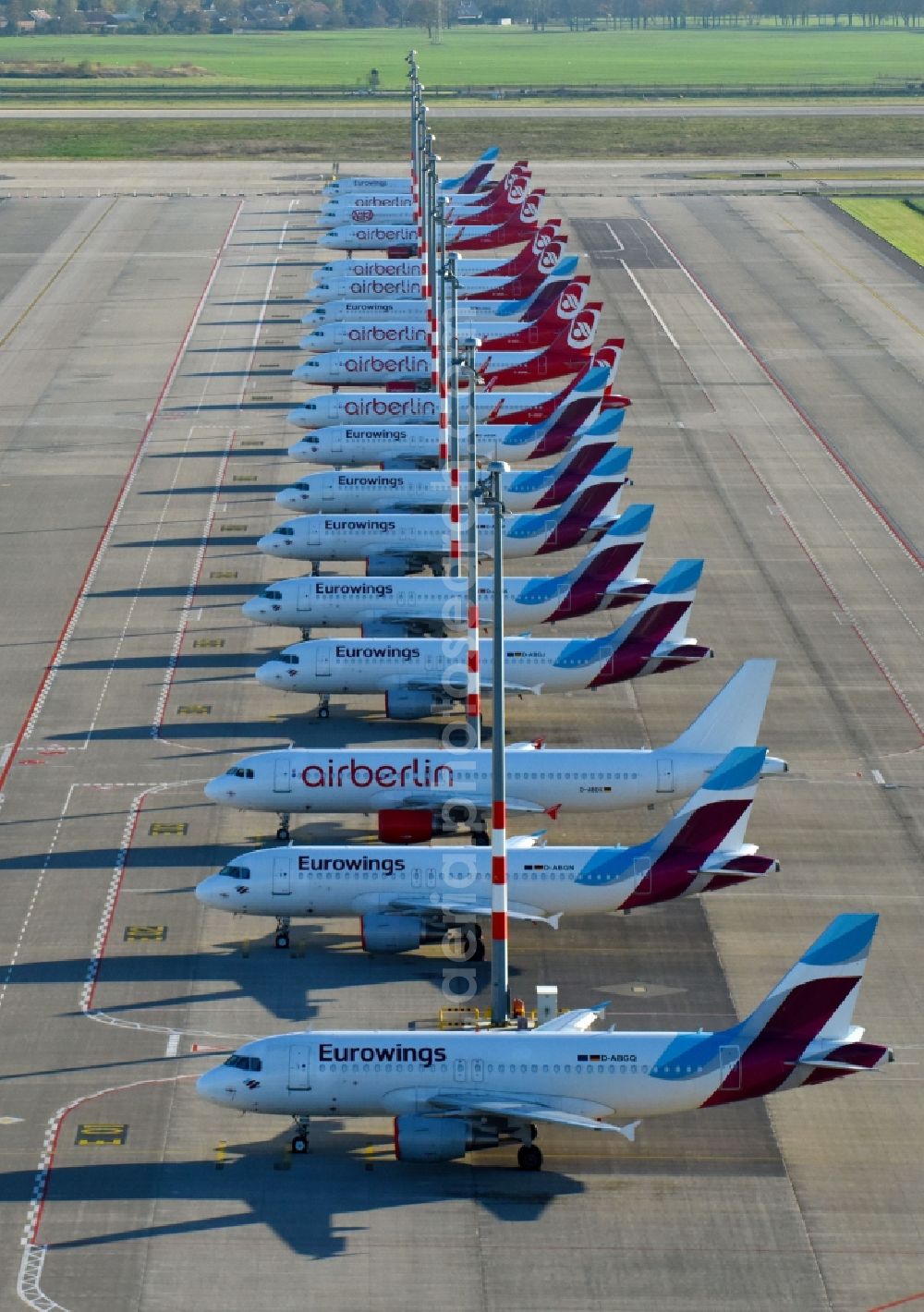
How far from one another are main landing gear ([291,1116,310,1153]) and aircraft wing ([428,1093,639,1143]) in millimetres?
3887

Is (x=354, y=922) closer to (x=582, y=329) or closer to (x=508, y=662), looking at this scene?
(x=508, y=662)

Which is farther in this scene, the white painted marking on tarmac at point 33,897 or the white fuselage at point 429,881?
the white fuselage at point 429,881

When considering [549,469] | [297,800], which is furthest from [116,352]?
[297,800]

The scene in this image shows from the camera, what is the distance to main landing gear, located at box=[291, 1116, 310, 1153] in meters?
63.0

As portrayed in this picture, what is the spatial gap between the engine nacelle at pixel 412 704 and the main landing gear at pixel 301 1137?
102ft

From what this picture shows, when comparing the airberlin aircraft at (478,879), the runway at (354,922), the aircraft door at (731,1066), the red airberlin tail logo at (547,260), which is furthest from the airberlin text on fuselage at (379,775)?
the red airberlin tail logo at (547,260)

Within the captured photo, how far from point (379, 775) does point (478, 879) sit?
30.0 feet

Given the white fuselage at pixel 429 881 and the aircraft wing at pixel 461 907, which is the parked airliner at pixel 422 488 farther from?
the aircraft wing at pixel 461 907

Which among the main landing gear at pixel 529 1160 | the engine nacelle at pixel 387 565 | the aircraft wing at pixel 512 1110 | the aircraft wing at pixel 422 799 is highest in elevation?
the aircraft wing at pixel 512 1110

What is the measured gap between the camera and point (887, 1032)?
69750 millimetres

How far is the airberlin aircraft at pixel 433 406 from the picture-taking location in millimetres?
132250

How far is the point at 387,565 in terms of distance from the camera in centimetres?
11106

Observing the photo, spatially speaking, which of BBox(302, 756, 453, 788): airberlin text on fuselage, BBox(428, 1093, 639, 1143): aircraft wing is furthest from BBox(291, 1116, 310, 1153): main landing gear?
BBox(302, 756, 453, 788): airberlin text on fuselage

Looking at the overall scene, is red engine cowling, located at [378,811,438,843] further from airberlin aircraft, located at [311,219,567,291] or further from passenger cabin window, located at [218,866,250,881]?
airberlin aircraft, located at [311,219,567,291]
